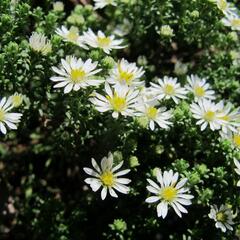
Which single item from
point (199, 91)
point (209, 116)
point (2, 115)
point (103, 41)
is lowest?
point (2, 115)

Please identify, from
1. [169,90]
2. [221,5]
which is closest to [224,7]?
[221,5]

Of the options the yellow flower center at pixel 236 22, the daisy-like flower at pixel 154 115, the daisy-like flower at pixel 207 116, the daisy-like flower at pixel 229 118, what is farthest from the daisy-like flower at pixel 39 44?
the yellow flower center at pixel 236 22

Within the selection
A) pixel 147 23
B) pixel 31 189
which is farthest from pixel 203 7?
pixel 31 189

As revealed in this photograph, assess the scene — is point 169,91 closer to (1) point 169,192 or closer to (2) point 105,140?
(2) point 105,140

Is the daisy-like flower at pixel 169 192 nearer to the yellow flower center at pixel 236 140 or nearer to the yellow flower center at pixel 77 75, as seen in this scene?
the yellow flower center at pixel 236 140

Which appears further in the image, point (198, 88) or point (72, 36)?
point (198, 88)

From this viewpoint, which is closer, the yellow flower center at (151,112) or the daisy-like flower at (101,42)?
the yellow flower center at (151,112)

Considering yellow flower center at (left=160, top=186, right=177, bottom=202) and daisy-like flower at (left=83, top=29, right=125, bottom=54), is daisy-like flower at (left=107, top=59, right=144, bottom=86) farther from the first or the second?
yellow flower center at (left=160, top=186, right=177, bottom=202)
